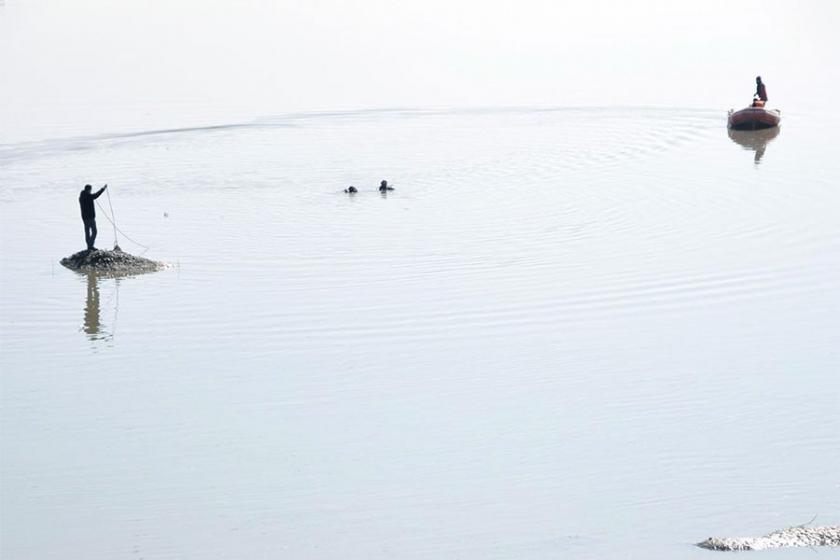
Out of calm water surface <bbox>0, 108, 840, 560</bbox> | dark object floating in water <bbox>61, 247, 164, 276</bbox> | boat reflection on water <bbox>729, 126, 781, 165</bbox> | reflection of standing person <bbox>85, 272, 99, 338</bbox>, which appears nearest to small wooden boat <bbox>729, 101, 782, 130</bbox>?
boat reflection on water <bbox>729, 126, 781, 165</bbox>

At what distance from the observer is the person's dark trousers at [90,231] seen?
25.6 m

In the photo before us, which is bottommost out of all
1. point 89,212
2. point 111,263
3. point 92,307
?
point 92,307

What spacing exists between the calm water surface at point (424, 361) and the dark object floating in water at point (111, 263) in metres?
0.37

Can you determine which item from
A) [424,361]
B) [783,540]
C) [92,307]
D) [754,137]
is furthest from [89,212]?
[754,137]

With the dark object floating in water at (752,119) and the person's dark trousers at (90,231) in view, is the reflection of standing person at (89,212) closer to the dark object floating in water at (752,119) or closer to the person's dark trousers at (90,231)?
the person's dark trousers at (90,231)

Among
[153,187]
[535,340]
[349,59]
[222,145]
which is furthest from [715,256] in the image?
[349,59]

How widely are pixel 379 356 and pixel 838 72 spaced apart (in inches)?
1529

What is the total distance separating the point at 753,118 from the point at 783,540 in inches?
1117

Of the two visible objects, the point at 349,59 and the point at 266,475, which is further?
the point at 349,59

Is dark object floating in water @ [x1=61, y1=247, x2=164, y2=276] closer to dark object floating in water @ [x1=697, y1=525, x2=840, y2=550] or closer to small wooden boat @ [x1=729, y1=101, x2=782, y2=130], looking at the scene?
dark object floating in water @ [x1=697, y1=525, x2=840, y2=550]

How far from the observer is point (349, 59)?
5791cm

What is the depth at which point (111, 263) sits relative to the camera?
2531 centimetres

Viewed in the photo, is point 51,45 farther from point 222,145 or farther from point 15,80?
point 222,145

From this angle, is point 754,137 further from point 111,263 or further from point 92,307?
point 92,307
